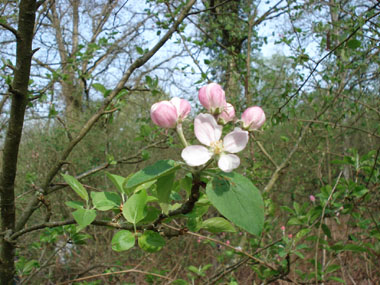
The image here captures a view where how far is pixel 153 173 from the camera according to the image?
0.60 meters

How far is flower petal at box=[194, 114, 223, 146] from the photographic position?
688 mm

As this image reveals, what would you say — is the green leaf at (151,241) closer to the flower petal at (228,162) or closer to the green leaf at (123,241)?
the green leaf at (123,241)

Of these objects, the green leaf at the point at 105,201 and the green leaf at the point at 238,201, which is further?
the green leaf at the point at 105,201

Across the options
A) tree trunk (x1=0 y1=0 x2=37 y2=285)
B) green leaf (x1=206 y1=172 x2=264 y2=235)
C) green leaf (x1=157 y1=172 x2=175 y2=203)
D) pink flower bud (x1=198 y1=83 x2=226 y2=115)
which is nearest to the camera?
green leaf (x1=206 y1=172 x2=264 y2=235)

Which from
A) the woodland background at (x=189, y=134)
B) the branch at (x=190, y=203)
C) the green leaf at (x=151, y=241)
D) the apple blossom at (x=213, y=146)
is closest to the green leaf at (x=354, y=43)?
the woodland background at (x=189, y=134)

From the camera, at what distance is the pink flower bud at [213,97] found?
755 millimetres

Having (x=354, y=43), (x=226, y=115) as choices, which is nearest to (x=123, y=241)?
(x=226, y=115)

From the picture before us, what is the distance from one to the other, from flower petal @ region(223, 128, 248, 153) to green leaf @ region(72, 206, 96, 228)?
383mm

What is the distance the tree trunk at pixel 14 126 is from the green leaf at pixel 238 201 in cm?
75

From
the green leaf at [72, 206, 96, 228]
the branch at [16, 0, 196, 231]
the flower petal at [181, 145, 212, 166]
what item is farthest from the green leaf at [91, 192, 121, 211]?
the branch at [16, 0, 196, 231]

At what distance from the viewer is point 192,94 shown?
4.54 meters

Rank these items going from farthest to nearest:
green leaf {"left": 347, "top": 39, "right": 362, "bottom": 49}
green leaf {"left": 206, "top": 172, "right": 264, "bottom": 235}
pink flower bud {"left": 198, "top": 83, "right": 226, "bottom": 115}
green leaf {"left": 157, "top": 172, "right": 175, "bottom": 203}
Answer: green leaf {"left": 347, "top": 39, "right": 362, "bottom": 49} < pink flower bud {"left": 198, "top": 83, "right": 226, "bottom": 115} < green leaf {"left": 157, "top": 172, "right": 175, "bottom": 203} < green leaf {"left": 206, "top": 172, "right": 264, "bottom": 235}

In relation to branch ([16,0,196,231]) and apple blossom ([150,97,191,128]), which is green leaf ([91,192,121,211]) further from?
branch ([16,0,196,231])

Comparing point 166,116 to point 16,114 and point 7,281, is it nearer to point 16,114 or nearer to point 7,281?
point 16,114
